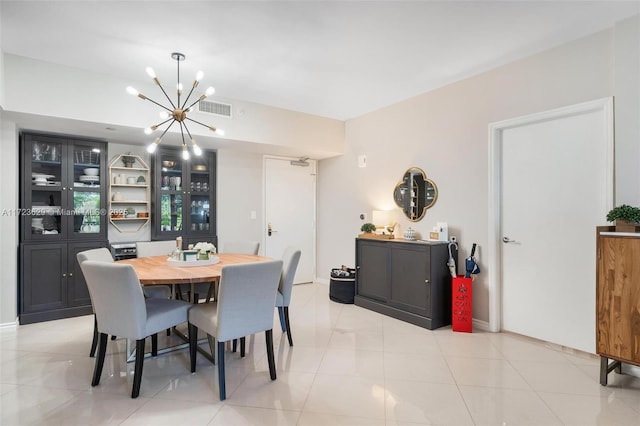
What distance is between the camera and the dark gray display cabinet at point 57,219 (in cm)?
360

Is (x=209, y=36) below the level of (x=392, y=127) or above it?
above

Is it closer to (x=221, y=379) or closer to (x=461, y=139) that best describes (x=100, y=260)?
(x=221, y=379)

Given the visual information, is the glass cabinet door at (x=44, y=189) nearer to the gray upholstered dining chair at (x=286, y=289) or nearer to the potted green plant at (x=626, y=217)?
the gray upholstered dining chair at (x=286, y=289)

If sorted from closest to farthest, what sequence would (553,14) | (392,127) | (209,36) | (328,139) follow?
(553,14), (209,36), (392,127), (328,139)

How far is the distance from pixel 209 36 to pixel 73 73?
1.63 metres

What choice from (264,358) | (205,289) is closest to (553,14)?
(264,358)

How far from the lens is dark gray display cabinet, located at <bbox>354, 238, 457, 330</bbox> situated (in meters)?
3.49

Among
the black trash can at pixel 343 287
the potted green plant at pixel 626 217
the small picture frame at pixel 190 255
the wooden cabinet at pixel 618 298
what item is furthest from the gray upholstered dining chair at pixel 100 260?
the potted green plant at pixel 626 217

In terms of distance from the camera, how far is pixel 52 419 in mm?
1914

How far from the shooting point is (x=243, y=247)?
12.8ft

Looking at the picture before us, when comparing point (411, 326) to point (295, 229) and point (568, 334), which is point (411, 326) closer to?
point (568, 334)

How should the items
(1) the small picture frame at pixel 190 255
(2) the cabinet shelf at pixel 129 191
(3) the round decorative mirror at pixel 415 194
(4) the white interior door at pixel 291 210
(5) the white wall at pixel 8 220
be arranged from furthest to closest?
(4) the white interior door at pixel 291 210 → (2) the cabinet shelf at pixel 129 191 → (3) the round decorative mirror at pixel 415 194 → (5) the white wall at pixel 8 220 → (1) the small picture frame at pixel 190 255

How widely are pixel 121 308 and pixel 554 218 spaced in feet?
11.5

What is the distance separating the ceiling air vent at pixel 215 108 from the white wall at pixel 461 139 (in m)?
1.86
